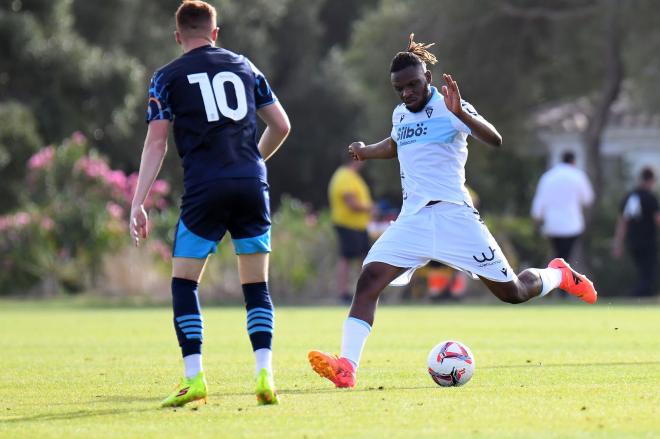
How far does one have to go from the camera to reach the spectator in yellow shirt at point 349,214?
21703mm

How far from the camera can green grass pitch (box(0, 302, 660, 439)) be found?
6.45 metres

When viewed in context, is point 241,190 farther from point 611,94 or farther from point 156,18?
point 156,18

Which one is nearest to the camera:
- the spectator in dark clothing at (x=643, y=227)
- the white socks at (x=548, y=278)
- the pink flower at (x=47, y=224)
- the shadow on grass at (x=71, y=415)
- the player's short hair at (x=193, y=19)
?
the shadow on grass at (x=71, y=415)

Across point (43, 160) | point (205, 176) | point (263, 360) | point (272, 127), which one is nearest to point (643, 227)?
point (43, 160)

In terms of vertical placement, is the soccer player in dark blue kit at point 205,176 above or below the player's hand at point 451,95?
below

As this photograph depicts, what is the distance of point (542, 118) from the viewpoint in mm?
44031

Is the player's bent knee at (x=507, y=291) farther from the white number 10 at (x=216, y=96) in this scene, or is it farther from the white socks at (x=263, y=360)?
the white number 10 at (x=216, y=96)

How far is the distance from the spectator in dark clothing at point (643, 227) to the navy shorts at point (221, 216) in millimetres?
16606

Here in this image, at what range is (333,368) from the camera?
27.2 feet

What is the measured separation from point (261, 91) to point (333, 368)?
1.70 meters

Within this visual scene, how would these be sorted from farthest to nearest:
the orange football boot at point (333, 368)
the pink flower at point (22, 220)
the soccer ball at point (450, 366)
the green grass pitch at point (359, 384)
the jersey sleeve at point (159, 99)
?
1. the pink flower at point (22, 220)
2. the soccer ball at point (450, 366)
3. the orange football boot at point (333, 368)
4. the jersey sleeve at point (159, 99)
5. the green grass pitch at point (359, 384)

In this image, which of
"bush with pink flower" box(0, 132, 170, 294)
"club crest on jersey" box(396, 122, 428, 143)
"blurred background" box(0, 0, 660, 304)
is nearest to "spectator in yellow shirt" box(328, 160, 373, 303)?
"blurred background" box(0, 0, 660, 304)

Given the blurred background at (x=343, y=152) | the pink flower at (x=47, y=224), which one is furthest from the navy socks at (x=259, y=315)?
the pink flower at (x=47, y=224)

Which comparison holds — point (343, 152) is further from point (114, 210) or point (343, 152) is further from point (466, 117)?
point (466, 117)
